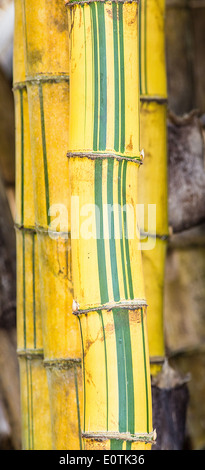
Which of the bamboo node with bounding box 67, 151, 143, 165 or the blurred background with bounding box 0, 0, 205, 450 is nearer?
the bamboo node with bounding box 67, 151, 143, 165

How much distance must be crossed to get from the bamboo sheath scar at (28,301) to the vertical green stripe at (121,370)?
204 mm

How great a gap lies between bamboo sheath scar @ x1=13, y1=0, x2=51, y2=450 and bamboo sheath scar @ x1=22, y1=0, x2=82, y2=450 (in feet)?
0.24

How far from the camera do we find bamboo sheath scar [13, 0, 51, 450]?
2.55 feet

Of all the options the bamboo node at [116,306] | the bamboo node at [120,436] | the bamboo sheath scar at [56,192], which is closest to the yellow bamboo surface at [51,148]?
the bamboo sheath scar at [56,192]

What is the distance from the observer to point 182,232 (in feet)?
3.24

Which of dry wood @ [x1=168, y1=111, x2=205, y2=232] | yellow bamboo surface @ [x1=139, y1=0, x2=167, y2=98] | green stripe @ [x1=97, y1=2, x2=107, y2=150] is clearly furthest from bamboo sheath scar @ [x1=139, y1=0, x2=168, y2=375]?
green stripe @ [x1=97, y1=2, x2=107, y2=150]

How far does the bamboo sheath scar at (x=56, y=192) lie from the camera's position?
70 cm

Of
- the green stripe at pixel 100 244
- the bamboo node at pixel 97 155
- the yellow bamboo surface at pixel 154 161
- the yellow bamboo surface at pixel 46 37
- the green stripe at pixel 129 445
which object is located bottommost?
the green stripe at pixel 129 445

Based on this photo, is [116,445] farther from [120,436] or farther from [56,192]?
[56,192]

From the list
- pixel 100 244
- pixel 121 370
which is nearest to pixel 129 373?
pixel 121 370

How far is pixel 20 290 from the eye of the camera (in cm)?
79

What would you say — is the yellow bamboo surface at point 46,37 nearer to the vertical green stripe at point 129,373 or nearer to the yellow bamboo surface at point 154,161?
the yellow bamboo surface at point 154,161

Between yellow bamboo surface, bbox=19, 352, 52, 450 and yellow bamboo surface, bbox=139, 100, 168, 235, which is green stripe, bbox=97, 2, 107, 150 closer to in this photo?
yellow bamboo surface, bbox=139, 100, 168, 235
